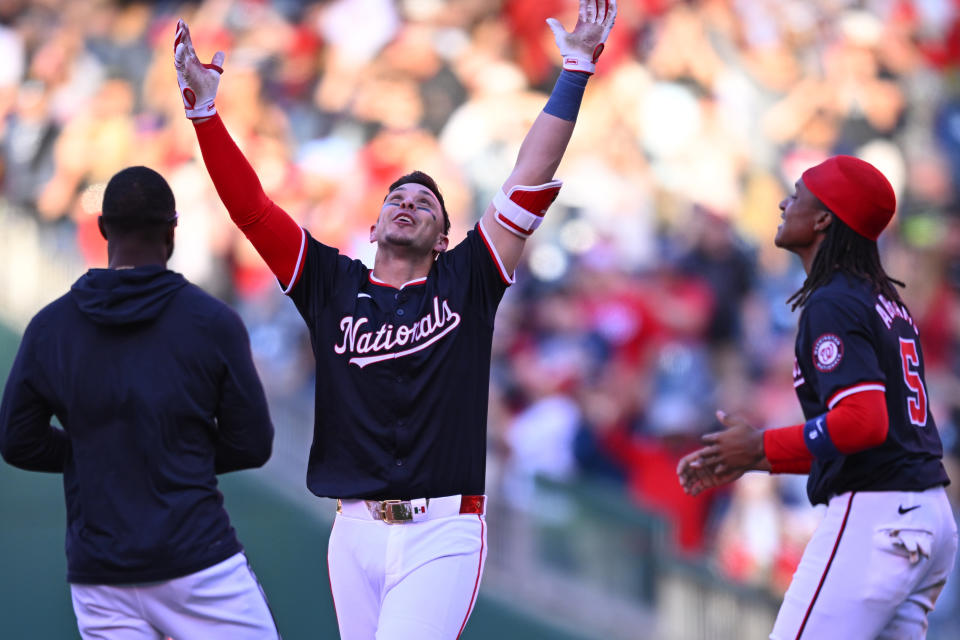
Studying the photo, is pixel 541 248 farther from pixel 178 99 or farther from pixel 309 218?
pixel 178 99

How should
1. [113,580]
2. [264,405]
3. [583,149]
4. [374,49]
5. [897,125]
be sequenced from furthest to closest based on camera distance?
[374,49] < [583,149] < [897,125] < [264,405] < [113,580]

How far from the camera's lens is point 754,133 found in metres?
10.3

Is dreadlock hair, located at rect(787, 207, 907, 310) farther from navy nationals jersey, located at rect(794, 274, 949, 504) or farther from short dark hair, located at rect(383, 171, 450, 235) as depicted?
short dark hair, located at rect(383, 171, 450, 235)

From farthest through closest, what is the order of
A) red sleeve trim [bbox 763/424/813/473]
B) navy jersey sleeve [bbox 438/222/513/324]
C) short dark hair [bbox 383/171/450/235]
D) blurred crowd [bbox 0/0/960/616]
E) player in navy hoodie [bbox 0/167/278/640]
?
blurred crowd [bbox 0/0/960/616], short dark hair [bbox 383/171/450/235], navy jersey sleeve [bbox 438/222/513/324], red sleeve trim [bbox 763/424/813/473], player in navy hoodie [bbox 0/167/278/640]

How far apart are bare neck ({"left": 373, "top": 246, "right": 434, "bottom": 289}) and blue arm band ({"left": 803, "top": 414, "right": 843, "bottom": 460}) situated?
118 cm

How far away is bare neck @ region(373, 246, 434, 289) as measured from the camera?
3.64 m

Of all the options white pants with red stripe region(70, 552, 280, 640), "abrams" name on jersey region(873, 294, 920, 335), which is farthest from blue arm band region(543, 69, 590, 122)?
white pants with red stripe region(70, 552, 280, 640)

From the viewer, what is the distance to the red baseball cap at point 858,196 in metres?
3.62

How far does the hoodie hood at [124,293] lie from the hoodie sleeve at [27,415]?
177 millimetres

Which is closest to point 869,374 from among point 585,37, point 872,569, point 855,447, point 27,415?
point 855,447

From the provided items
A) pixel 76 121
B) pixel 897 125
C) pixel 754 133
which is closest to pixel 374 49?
pixel 76 121

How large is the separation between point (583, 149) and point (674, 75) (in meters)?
1.02

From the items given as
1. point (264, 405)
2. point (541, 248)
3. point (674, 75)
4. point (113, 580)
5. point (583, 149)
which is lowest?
point (113, 580)

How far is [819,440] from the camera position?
3.35m
